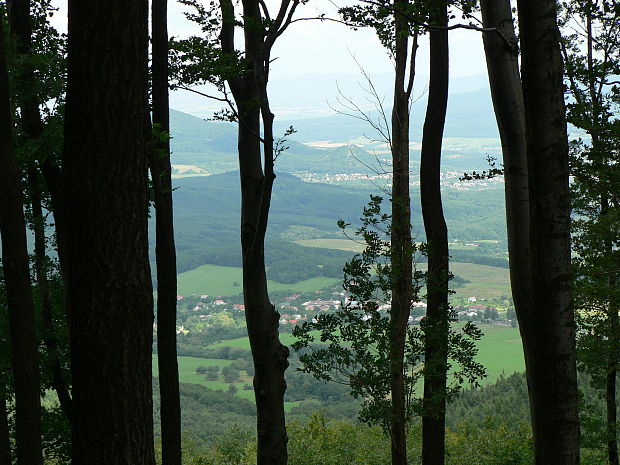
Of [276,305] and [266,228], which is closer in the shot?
[266,228]

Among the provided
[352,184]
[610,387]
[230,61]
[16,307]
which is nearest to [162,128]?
[230,61]

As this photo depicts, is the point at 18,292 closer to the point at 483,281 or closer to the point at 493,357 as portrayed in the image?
the point at 493,357

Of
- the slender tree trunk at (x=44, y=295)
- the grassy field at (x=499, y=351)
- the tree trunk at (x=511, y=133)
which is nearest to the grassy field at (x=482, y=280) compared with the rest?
the grassy field at (x=499, y=351)

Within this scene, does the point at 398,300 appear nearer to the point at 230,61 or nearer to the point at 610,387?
the point at 230,61

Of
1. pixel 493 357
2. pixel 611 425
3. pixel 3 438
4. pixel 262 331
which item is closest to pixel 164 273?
pixel 262 331

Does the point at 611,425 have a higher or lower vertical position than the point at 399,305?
lower

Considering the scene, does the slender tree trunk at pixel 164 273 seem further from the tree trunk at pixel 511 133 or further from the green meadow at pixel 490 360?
the green meadow at pixel 490 360
